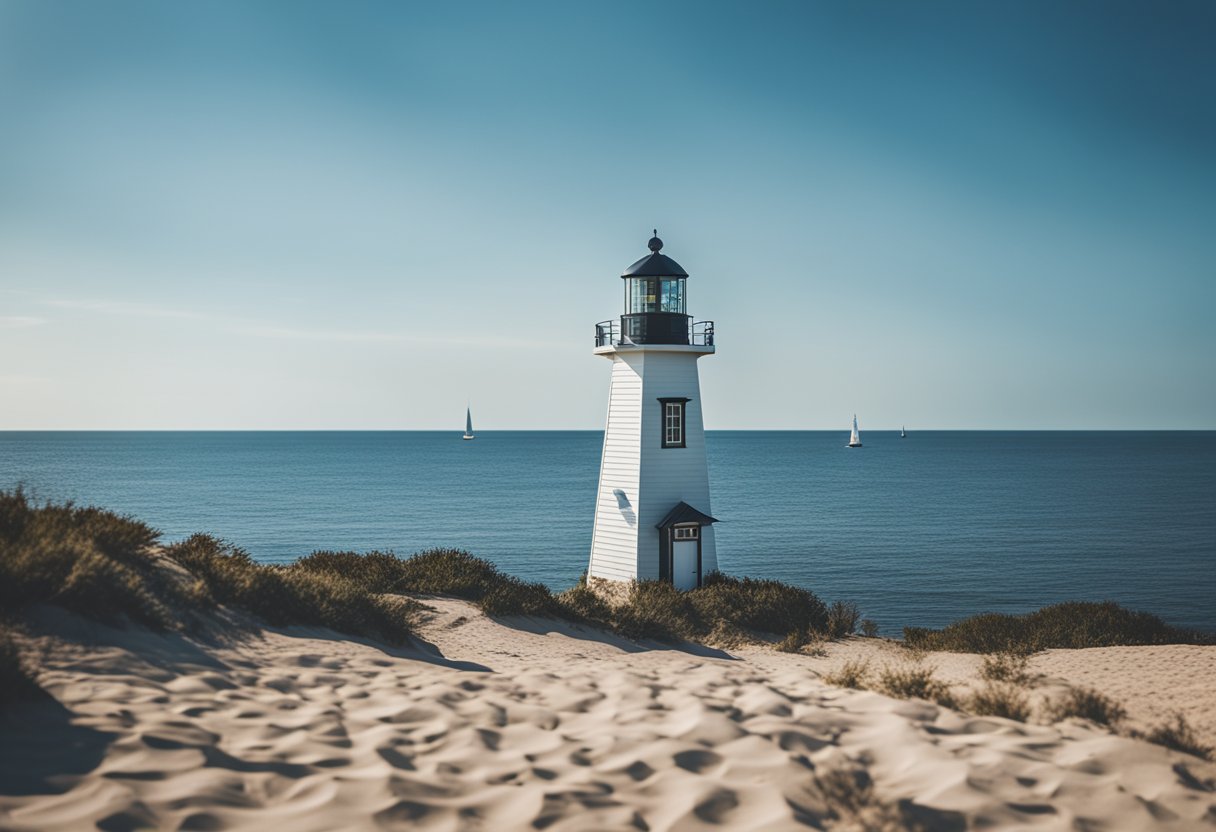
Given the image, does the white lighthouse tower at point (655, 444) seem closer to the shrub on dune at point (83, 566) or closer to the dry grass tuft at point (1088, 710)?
the shrub on dune at point (83, 566)

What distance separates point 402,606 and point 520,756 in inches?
322

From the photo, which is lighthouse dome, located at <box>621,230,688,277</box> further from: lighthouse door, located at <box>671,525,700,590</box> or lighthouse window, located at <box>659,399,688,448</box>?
lighthouse door, located at <box>671,525,700,590</box>

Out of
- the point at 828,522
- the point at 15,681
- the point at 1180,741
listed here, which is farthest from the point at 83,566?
the point at 828,522

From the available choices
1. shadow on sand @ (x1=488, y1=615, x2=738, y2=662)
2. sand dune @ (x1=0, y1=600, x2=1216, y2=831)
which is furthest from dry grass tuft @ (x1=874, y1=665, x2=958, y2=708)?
shadow on sand @ (x1=488, y1=615, x2=738, y2=662)

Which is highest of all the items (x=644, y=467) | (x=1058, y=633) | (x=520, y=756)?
(x=644, y=467)

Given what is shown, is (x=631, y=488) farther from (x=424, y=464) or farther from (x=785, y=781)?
(x=424, y=464)

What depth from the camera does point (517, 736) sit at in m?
5.66

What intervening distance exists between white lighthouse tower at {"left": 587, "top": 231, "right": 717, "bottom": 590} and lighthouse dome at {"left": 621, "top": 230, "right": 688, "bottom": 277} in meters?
0.03

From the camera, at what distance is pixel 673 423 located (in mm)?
22266

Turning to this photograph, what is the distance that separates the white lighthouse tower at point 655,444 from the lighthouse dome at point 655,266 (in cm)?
3

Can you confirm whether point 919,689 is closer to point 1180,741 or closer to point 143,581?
point 1180,741

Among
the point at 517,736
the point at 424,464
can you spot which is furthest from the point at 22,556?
the point at 424,464

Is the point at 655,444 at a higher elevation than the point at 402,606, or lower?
higher

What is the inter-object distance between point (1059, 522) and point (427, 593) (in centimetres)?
4767
